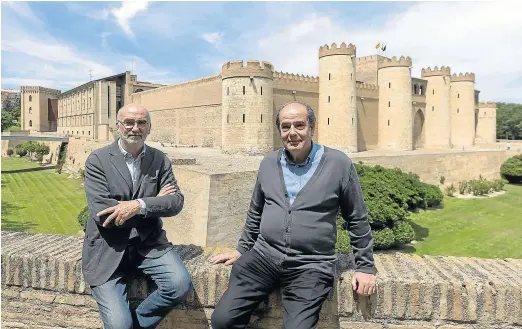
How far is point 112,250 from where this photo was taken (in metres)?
2.88

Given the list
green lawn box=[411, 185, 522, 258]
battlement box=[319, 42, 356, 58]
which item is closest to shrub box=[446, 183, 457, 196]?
green lawn box=[411, 185, 522, 258]

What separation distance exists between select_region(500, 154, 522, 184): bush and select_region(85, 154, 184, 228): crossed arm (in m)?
36.1

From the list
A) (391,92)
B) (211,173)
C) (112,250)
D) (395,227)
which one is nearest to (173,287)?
(112,250)

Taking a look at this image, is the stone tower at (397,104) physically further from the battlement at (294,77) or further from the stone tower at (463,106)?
the stone tower at (463,106)

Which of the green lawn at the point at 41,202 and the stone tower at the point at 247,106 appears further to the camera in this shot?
the stone tower at the point at 247,106

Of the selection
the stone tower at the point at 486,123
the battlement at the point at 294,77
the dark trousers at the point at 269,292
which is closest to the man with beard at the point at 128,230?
the dark trousers at the point at 269,292

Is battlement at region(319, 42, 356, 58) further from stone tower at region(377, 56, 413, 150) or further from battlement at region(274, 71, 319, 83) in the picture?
stone tower at region(377, 56, 413, 150)

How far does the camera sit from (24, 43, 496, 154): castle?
25109 mm

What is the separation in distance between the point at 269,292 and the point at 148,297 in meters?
Answer: 0.87

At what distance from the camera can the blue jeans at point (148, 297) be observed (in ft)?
9.11

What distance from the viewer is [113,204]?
2857 mm

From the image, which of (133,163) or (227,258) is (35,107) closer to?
(133,163)

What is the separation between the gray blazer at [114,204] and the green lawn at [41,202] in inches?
635

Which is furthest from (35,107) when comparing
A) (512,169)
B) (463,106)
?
(512,169)
